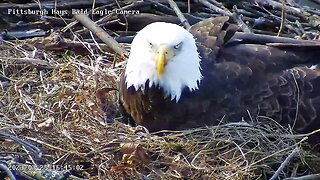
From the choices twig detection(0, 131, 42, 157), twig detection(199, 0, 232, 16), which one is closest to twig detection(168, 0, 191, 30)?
twig detection(199, 0, 232, 16)

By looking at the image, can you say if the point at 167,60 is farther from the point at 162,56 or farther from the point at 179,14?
the point at 179,14

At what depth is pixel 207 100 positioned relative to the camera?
442 cm

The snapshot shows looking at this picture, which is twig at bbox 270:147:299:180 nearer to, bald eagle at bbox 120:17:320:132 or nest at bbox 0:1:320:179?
nest at bbox 0:1:320:179

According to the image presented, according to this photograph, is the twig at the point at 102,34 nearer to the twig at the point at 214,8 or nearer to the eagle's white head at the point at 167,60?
the eagle's white head at the point at 167,60

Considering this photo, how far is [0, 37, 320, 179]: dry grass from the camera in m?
4.12

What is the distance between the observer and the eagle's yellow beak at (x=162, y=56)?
4.21 meters

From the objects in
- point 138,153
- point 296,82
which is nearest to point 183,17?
point 296,82

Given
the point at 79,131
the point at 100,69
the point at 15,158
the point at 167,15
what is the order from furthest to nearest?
the point at 167,15 → the point at 100,69 → the point at 79,131 → the point at 15,158

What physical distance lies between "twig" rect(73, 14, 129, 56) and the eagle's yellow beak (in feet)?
2.45

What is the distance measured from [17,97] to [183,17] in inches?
45.2

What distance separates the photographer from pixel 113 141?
422 centimetres

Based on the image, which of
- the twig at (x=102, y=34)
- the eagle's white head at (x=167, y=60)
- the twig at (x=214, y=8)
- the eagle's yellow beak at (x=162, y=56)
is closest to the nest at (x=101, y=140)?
the twig at (x=102, y=34)

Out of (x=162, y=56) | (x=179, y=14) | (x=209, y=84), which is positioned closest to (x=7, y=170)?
(x=162, y=56)

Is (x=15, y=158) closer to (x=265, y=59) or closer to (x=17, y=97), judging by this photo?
(x=17, y=97)
